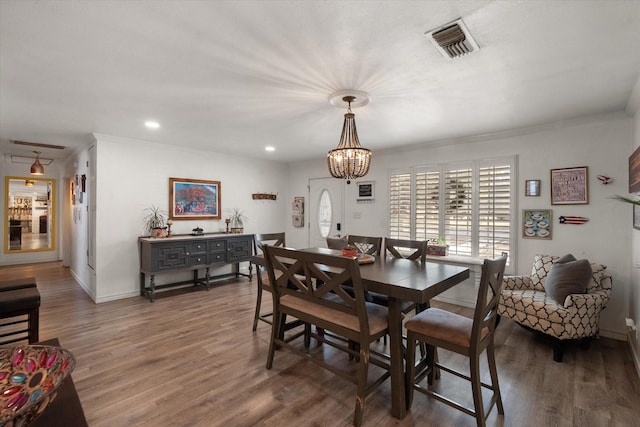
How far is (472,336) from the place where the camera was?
1800 mm

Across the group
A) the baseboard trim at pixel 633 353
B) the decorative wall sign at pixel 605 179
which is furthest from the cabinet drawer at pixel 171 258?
the decorative wall sign at pixel 605 179

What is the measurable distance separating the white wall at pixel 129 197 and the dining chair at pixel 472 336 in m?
4.31

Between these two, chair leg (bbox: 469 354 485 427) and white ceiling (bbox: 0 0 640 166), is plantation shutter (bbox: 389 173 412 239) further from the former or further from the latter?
chair leg (bbox: 469 354 485 427)

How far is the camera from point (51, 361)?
3.07 ft

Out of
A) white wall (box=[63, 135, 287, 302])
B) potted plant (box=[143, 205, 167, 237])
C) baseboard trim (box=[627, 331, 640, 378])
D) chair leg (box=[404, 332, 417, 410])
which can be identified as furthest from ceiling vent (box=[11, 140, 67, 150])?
baseboard trim (box=[627, 331, 640, 378])

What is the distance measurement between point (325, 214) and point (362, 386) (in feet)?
14.1

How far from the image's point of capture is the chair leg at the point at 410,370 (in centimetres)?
198

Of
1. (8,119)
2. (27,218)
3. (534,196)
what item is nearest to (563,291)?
(534,196)

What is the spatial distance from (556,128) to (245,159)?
4.95m

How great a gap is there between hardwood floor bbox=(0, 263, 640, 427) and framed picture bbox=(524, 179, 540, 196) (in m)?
1.62

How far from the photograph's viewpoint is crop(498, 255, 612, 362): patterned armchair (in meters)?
2.71

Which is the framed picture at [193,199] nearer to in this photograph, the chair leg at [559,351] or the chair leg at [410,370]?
the chair leg at [410,370]

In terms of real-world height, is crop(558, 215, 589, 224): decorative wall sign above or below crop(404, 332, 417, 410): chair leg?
above

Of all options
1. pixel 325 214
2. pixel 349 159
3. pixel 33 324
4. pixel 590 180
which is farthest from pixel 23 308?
pixel 590 180
